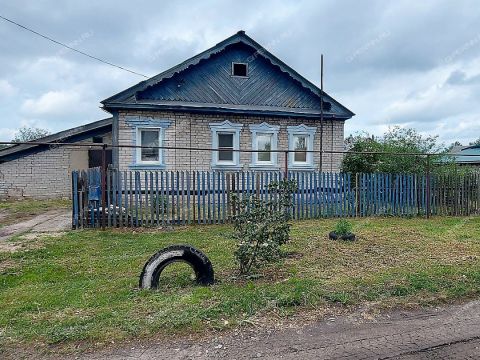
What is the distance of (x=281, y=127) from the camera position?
48.5 feet

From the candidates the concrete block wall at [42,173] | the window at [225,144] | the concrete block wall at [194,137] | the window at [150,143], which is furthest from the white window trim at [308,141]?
the concrete block wall at [42,173]

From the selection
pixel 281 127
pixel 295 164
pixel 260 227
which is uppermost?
pixel 281 127

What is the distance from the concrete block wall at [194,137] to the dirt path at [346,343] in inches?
411

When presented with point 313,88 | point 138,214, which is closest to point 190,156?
point 138,214

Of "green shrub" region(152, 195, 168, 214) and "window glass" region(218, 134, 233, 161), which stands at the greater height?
"window glass" region(218, 134, 233, 161)

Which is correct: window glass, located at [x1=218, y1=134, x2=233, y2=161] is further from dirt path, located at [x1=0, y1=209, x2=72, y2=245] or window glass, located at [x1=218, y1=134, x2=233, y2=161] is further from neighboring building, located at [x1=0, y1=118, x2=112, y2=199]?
neighboring building, located at [x1=0, y1=118, x2=112, y2=199]

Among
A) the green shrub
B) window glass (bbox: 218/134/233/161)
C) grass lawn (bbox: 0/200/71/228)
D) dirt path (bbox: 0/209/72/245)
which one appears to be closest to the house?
window glass (bbox: 218/134/233/161)

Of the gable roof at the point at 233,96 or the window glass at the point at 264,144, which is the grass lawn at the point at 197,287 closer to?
the gable roof at the point at 233,96

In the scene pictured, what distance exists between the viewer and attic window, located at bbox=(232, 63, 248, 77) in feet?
48.4

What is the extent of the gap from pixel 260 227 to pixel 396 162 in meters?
9.62

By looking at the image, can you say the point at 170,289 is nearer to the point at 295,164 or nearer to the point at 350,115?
the point at 295,164

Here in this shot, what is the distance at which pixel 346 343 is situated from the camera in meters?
3.38

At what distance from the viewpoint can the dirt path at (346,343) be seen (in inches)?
124

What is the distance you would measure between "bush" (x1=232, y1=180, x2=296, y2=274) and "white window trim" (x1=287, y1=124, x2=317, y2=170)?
9.28m
